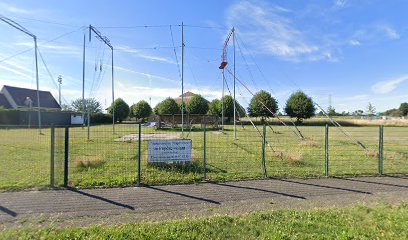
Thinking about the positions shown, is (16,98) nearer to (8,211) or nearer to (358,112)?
(8,211)

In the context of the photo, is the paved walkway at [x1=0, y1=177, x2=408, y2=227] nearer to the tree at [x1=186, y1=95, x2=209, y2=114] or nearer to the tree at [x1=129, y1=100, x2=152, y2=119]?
the tree at [x1=186, y1=95, x2=209, y2=114]

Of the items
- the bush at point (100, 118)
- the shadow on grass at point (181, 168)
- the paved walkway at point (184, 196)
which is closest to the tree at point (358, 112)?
the bush at point (100, 118)

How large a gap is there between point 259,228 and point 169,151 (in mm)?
3957

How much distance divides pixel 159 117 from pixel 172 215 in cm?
2723

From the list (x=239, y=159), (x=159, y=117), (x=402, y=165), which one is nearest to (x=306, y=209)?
(x=239, y=159)

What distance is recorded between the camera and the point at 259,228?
371 centimetres

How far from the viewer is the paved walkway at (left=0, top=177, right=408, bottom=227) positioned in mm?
4543

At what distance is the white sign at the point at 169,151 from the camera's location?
6.97 metres

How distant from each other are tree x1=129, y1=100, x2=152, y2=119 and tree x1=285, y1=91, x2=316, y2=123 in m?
35.4

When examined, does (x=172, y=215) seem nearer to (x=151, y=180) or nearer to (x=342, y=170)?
(x=151, y=180)

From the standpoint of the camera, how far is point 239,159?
952cm

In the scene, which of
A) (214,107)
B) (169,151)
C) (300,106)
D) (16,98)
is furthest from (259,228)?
(16,98)

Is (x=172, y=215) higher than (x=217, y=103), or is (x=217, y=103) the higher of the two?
(x=217, y=103)

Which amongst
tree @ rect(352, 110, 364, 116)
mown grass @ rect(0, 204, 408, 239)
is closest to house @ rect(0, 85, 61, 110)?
mown grass @ rect(0, 204, 408, 239)
